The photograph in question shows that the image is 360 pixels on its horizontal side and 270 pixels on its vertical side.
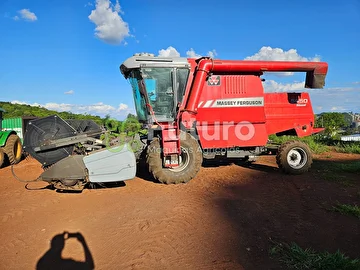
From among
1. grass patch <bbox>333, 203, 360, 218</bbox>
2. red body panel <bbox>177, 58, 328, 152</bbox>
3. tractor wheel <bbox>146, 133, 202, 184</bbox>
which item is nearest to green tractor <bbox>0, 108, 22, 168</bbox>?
tractor wheel <bbox>146, 133, 202, 184</bbox>

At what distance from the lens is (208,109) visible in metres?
6.57

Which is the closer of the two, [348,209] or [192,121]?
[348,209]

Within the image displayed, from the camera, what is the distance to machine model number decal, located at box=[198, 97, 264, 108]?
6566mm

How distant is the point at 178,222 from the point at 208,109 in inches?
134

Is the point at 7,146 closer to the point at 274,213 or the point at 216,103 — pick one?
the point at 216,103

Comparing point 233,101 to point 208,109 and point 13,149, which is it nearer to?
point 208,109

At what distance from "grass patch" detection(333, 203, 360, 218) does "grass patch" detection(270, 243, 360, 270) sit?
1494mm

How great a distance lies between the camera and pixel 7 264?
2.98 meters

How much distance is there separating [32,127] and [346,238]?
6257 millimetres

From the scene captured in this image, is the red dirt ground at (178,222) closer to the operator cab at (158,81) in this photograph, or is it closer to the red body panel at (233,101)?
the red body panel at (233,101)

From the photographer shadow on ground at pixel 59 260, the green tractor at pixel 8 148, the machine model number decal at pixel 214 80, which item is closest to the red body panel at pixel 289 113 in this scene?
the machine model number decal at pixel 214 80

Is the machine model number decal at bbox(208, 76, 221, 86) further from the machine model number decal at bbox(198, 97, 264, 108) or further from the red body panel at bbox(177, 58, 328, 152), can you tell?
→ the machine model number decal at bbox(198, 97, 264, 108)

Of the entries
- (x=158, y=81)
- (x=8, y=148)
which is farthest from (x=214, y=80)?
(x=8, y=148)

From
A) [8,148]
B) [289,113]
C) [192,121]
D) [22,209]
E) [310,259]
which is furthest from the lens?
[8,148]
